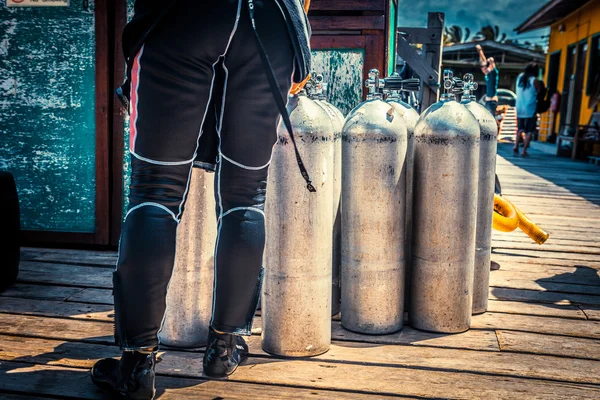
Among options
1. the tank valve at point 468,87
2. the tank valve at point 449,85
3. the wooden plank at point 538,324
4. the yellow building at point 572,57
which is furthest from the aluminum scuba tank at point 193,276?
the yellow building at point 572,57

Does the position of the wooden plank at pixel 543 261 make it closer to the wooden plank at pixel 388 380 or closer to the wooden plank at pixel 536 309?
the wooden plank at pixel 536 309

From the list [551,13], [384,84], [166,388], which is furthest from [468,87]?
[551,13]

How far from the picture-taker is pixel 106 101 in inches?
164

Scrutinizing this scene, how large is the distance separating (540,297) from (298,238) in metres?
1.73

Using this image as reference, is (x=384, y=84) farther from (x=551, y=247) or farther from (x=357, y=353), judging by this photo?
(x=551, y=247)

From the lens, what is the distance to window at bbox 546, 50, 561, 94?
2091 cm

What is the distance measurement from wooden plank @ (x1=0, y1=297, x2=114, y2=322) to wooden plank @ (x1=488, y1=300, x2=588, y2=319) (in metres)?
1.93

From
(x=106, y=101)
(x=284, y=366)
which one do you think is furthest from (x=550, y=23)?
(x=284, y=366)

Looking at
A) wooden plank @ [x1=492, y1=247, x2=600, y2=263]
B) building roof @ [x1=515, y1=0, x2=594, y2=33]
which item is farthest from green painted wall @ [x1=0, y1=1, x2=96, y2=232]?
building roof @ [x1=515, y1=0, x2=594, y2=33]

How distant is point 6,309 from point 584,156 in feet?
45.9

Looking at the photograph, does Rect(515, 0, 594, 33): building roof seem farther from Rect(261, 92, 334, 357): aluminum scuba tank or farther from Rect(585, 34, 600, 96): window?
Rect(261, 92, 334, 357): aluminum scuba tank

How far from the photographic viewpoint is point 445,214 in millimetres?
2701

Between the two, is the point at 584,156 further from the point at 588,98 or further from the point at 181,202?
the point at 181,202

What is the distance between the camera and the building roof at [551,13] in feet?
57.7
